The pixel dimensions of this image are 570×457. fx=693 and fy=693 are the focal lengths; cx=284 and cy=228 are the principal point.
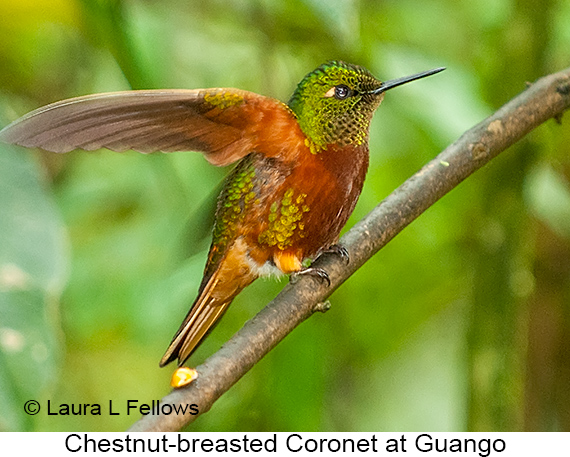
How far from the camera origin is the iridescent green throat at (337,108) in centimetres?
86

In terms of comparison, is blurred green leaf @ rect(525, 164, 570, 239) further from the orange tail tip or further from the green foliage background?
the orange tail tip

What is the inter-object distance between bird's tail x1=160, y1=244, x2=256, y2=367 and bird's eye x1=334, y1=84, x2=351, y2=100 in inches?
9.9

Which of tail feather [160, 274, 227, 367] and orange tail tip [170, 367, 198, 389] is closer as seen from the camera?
orange tail tip [170, 367, 198, 389]

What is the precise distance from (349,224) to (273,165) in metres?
0.36

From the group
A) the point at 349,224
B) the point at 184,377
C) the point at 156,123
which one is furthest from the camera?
the point at 349,224

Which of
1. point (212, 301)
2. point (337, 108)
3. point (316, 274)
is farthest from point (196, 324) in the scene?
point (337, 108)

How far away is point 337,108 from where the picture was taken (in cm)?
86

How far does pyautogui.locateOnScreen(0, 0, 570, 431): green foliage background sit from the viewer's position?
1010 mm

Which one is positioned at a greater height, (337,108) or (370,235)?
(337,108)

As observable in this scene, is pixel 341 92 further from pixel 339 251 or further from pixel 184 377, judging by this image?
pixel 184 377

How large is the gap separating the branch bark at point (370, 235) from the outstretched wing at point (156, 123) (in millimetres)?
173

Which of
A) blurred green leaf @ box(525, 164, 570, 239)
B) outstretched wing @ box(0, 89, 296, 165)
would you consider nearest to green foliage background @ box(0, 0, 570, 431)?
blurred green leaf @ box(525, 164, 570, 239)

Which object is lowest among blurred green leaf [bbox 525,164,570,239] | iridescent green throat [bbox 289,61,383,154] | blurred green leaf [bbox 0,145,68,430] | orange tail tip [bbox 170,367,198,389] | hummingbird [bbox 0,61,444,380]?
orange tail tip [bbox 170,367,198,389]

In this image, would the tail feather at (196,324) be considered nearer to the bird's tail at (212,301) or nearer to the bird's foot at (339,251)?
the bird's tail at (212,301)
